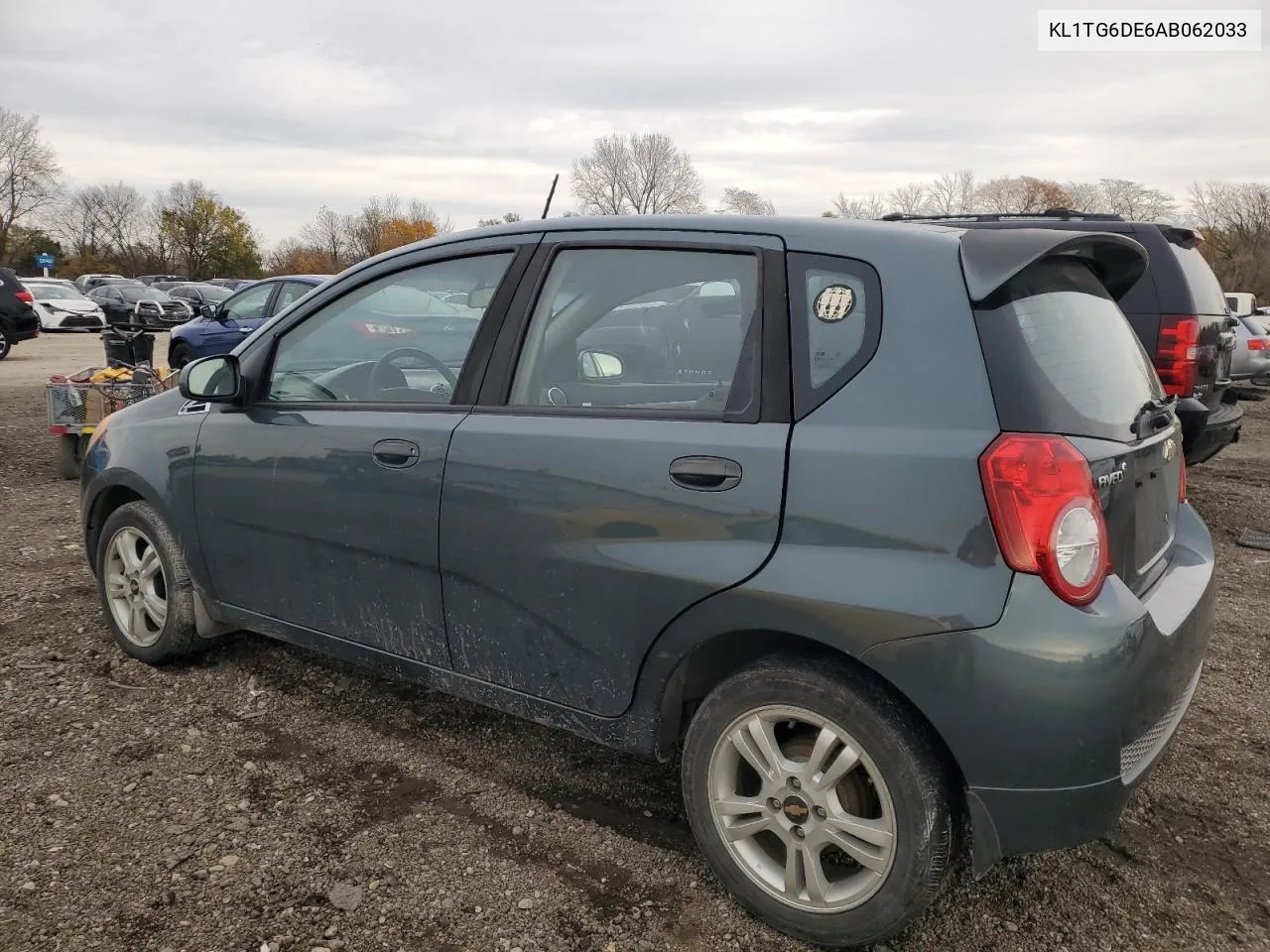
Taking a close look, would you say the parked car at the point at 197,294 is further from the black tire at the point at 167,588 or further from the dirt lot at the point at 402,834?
the dirt lot at the point at 402,834

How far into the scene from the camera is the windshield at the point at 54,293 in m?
28.8

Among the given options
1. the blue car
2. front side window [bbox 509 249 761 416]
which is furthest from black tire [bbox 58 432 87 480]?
front side window [bbox 509 249 761 416]

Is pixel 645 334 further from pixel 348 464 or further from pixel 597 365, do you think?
pixel 348 464

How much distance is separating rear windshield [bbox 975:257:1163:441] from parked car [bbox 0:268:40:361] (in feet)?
68.9

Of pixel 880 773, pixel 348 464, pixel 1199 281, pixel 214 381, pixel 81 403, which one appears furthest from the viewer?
pixel 81 403

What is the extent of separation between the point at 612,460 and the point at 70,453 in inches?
275

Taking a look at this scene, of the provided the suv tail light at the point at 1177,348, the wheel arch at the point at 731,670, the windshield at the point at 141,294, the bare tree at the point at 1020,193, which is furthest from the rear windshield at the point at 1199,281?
the bare tree at the point at 1020,193

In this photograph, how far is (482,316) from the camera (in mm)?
2900

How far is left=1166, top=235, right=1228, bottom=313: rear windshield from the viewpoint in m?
5.84

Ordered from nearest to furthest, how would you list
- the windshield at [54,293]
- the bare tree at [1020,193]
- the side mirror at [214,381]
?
1. the side mirror at [214,381]
2. the windshield at [54,293]
3. the bare tree at [1020,193]

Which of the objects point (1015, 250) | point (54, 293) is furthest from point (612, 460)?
point (54, 293)

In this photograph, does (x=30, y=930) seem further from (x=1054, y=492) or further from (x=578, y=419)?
(x=1054, y=492)

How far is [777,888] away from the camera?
2344 mm

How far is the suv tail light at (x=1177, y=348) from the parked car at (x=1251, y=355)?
36.4ft
